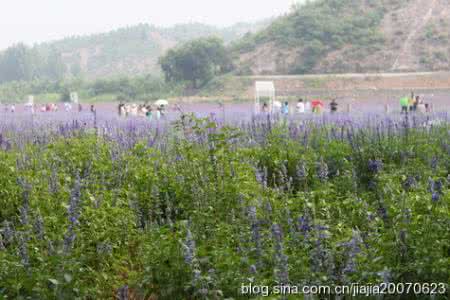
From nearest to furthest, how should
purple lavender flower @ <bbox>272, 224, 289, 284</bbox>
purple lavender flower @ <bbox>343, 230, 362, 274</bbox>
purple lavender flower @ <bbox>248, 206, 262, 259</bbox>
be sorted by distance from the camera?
purple lavender flower @ <bbox>272, 224, 289, 284</bbox>, purple lavender flower @ <bbox>343, 230, 362, 274</bbox>, purple lavender flower @ <bbox>248, 206, 262, 259</bbox>

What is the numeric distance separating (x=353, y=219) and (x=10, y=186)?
311 cm

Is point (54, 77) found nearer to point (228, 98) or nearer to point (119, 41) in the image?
point (119, 41)

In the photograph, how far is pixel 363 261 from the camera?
12.0 ft

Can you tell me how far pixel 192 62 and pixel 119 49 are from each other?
85767 millimetres

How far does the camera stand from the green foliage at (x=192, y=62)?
70.4 meters

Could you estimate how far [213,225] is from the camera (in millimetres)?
4680

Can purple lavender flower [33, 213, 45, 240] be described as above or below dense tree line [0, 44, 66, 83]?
below

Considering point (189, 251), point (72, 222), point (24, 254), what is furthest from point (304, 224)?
point (24, 254)

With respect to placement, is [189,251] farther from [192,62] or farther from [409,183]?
[192,62]

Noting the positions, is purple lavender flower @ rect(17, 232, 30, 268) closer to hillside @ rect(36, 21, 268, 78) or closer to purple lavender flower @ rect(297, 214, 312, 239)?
purple lavender flower @ rect(297, 214, 312, 239)

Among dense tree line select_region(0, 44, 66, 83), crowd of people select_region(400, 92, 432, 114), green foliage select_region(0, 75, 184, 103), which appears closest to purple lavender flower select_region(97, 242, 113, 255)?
crowd of people select_region(400, 92, 432, 114)

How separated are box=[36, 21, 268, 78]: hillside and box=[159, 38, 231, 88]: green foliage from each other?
Answer: 55294 mm

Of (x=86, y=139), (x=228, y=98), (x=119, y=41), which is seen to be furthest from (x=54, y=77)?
(x=86, y=139)

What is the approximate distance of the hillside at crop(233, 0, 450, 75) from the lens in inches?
2835
